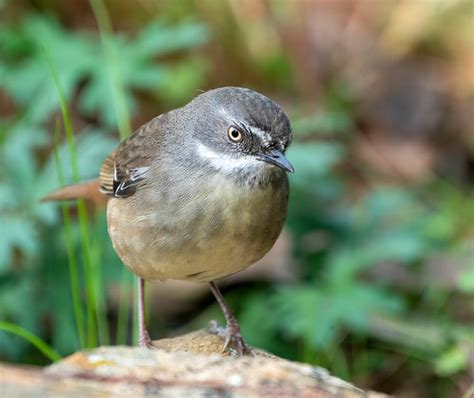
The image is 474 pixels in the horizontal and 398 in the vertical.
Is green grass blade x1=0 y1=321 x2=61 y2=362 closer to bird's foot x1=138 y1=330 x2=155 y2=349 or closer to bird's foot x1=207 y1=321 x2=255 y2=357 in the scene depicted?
bird's foot x1=138 y1=330 x2=155 y2=349

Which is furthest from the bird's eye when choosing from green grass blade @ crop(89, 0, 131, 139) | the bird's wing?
green grass blade @ crop(89, 0, 131, 139)

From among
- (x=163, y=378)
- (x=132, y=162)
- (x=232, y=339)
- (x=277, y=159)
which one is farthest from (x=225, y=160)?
(x=163, y=378)

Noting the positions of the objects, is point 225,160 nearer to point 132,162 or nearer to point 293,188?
point 132,162

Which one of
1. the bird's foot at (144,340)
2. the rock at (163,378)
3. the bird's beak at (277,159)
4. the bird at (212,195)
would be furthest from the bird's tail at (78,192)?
the rock at (163,378)

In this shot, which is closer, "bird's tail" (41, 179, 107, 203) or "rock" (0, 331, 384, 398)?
"rock" (0, 331, 384, 398)

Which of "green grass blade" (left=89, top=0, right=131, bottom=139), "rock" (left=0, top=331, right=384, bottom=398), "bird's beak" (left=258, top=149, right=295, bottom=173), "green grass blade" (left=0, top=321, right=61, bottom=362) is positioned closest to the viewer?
"rock" (left=0, top=331, right=384, bottom=398)

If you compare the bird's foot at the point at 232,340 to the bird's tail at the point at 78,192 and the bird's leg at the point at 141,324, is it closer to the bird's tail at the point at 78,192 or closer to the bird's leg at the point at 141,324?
the bird's leg at the point at 141,324

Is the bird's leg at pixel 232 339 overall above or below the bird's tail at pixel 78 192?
below
